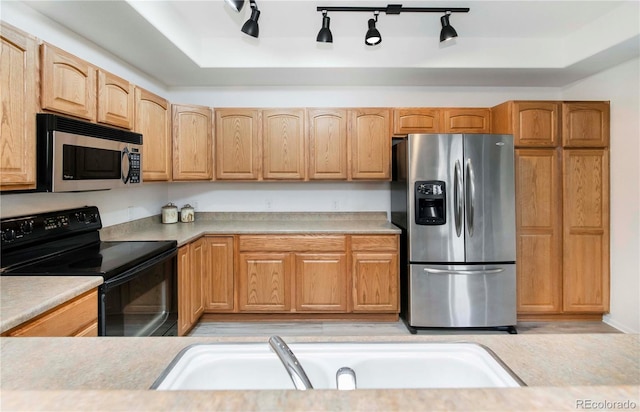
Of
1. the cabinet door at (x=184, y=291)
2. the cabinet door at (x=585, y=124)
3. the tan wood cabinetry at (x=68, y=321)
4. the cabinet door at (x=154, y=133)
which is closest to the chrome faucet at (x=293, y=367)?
the tan wood cabinetry at (x=68, y=321)

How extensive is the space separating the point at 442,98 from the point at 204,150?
2.72 metres

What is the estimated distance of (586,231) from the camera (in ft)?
9.95

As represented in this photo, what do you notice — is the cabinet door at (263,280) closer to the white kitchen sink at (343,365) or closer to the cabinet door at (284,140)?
Answer: the cabinet door at (284,140)

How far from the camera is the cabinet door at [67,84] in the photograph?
171cm

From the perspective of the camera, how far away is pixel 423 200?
9.47 feet

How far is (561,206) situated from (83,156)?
3909 mm

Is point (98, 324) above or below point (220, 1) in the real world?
below

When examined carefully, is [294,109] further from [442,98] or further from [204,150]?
[442,98]

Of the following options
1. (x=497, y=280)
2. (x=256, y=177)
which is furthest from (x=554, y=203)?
(x=256, y=177)

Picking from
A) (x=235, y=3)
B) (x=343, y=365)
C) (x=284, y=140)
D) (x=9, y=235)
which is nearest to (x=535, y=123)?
(x=284, y=140)

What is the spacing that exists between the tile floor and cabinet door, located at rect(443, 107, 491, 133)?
2.03 m

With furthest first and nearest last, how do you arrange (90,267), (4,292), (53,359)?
(90,267) < (4,292) < (53,359)

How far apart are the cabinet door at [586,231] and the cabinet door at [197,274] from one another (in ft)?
11.3

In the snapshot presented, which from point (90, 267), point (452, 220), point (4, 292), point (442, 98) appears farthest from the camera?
point (442, 98)
